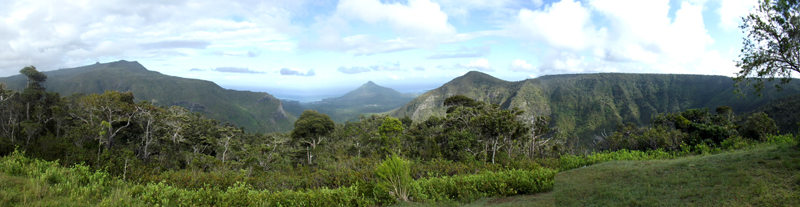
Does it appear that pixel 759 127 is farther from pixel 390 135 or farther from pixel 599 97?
pixel 599 97

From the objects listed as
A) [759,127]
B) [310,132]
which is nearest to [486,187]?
[310,132]

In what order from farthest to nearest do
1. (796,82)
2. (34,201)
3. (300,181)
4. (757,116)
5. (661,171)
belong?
1. (796,82)
2. (757,116)
3. (300,181)
4. (661,171)
5. (34,201)

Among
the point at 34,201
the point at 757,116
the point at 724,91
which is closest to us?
the point at 34,201

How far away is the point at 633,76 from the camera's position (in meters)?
147

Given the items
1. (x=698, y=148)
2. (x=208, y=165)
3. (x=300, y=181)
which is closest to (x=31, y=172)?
(x=300, y=181)

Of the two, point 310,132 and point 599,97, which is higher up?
point 599,97

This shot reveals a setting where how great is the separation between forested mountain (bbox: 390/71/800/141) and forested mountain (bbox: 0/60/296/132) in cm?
6034

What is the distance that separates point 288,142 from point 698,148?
103 ft

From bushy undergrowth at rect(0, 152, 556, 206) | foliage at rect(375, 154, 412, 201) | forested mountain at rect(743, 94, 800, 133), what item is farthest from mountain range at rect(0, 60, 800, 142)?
foliage at rect(375, 154, 412, 201)

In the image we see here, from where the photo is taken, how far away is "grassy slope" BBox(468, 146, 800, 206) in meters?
6.18

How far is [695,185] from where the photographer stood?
285 inches

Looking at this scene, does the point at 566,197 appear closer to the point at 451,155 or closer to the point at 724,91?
the point at 451,155

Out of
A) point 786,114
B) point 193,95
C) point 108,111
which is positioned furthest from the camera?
point 193,95

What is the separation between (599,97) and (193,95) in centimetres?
17408
